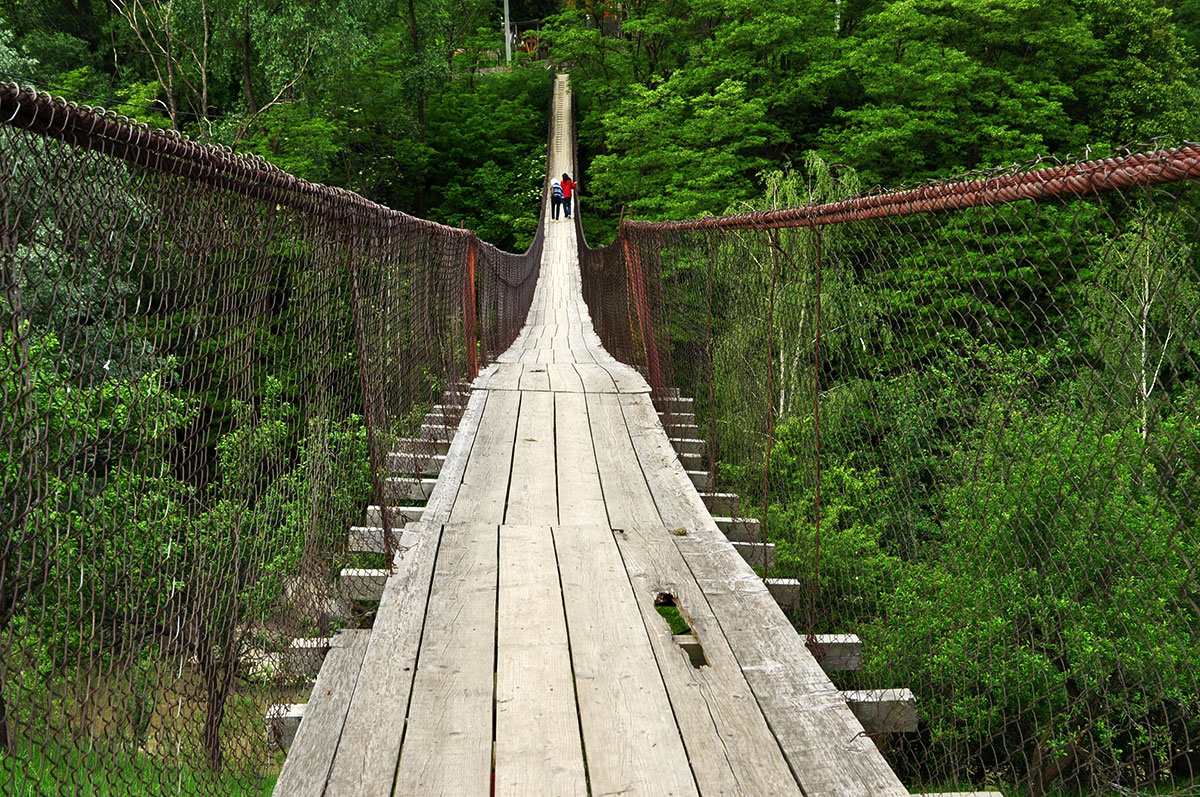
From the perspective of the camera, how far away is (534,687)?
2.29 m

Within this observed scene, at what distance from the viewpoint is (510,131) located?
102ft

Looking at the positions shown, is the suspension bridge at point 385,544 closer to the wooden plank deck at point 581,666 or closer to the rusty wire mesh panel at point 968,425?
the wooden plank deck at point 581,666

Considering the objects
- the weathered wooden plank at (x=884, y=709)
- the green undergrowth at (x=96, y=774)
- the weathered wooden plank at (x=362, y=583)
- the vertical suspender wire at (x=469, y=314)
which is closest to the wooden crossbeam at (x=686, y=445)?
the weathered wooden plank at (x=362, y=583)

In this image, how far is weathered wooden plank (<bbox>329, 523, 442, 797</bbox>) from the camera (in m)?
1.95

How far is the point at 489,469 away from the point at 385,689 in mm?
2073

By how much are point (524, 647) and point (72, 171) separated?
1654 millimetres

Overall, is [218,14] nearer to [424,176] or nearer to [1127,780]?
[424,176]

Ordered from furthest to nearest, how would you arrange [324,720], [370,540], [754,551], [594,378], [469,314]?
[594,378] < [469,314] < [754,551] < [370,540] < [324,720]

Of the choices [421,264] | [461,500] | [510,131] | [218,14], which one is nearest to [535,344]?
[421,264]

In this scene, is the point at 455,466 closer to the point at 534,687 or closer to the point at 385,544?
Answer: the point at 385,544

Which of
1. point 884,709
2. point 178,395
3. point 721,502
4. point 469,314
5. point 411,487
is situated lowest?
point 884,709

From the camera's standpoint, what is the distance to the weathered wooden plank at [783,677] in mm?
1979

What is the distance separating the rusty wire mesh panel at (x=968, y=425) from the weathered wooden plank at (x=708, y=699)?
0.46 m

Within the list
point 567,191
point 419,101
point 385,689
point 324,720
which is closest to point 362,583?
point 385,689
